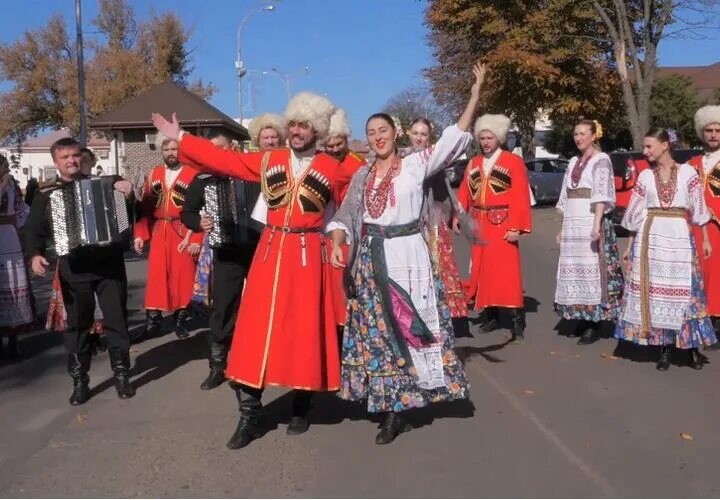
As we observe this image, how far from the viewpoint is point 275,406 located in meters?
6.33

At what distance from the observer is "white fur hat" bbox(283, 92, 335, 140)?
5266 mm

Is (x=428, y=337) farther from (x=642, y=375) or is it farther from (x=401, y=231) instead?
(x=642, y=375)

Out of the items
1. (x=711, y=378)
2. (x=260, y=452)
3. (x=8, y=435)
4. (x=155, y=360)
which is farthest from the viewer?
(x=155, y=360)

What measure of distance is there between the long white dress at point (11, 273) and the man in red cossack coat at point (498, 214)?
14.1ft

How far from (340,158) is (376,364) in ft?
4.94

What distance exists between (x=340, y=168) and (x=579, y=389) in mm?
2583

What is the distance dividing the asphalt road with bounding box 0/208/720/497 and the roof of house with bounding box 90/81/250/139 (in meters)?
27.4

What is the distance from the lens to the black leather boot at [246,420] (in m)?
5.34

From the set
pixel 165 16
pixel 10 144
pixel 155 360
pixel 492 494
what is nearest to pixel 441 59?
pixel 165 16

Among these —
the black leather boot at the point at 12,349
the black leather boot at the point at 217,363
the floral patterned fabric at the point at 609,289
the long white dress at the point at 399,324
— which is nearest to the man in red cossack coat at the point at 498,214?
the floral patterned fabric at the point at 609,289

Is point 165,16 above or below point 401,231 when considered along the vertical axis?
above

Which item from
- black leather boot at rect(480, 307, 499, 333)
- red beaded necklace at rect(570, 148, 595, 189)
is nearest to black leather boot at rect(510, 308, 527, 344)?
black leather boot at rect(480, 307, 499, 333)

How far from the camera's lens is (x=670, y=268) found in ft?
23.6

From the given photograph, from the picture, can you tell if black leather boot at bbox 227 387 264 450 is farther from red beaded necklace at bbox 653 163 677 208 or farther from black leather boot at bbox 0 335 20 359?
black leather boot at bbox 0 335 20 359
